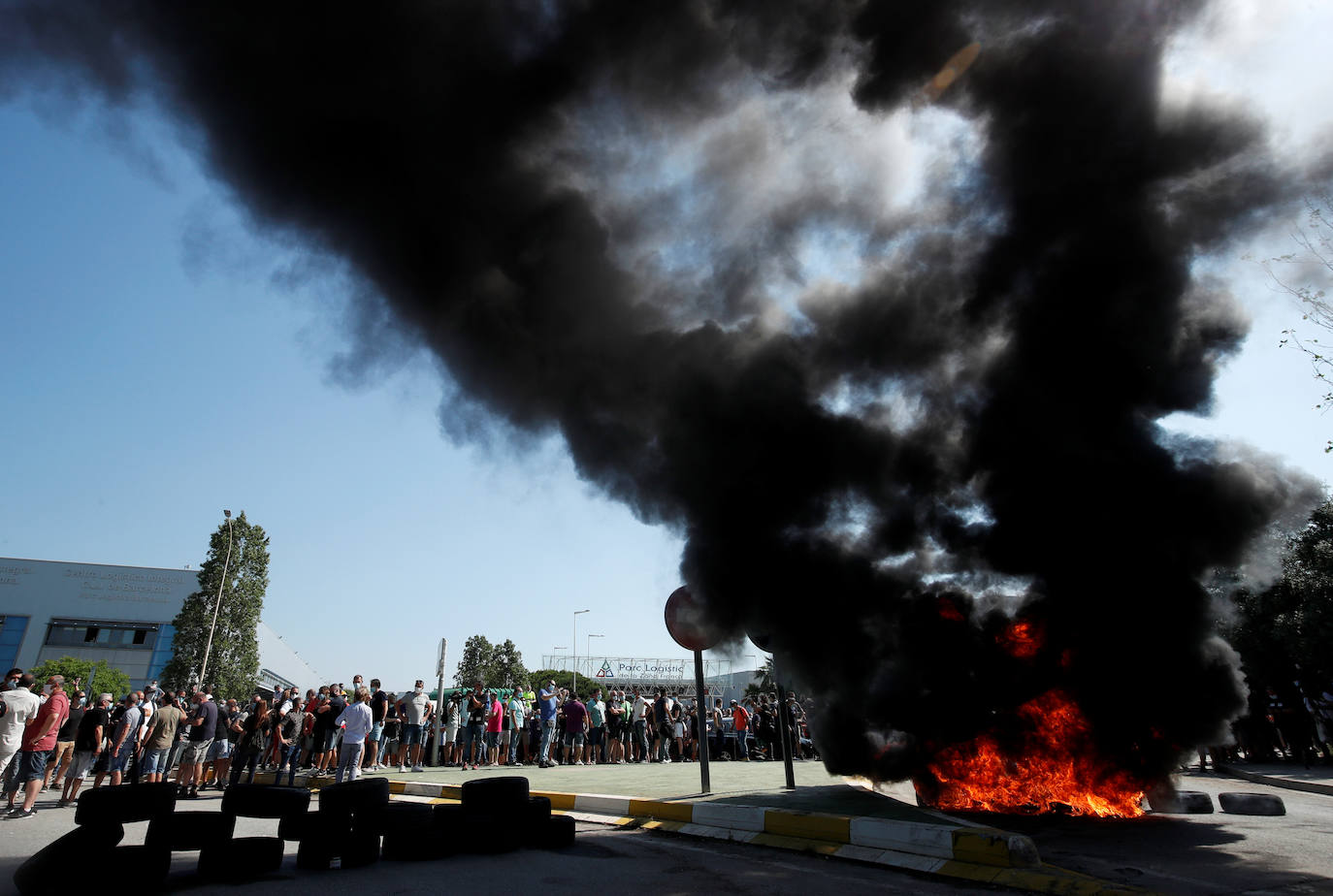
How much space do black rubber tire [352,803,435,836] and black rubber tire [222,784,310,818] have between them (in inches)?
22.2

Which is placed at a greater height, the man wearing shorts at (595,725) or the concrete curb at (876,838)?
the man wearing shorts at (595,725)

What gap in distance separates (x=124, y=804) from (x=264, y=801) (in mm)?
1113

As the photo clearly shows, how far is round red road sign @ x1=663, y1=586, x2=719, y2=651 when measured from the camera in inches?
362

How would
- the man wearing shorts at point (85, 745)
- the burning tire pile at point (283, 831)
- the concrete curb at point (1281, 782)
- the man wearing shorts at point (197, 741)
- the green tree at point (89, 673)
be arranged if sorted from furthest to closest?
the green tree at point (89, 673) < the man wearing shorts at point (197, 741) < the concrete curb at point (1281, 782) < the man wearing shorts at point (85, 745) < the burning tire pile at point (283, 831)

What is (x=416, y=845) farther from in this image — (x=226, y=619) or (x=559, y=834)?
(x=226, y=619)

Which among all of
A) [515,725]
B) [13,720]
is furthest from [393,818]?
[515,725]

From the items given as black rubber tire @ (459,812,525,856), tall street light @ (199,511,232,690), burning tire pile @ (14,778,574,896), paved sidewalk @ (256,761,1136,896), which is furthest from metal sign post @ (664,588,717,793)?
tall street light @ (199,511,232,690)

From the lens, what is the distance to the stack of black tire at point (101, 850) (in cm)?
434

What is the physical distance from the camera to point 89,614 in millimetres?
58688

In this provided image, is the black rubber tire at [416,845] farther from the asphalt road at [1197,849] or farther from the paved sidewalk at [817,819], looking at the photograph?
the asphalt road at [1197,849]

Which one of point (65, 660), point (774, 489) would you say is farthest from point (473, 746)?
point (65, 660)

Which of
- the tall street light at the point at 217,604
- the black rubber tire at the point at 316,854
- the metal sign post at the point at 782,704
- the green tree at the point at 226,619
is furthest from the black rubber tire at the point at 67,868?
the green tree at the point at 226,619

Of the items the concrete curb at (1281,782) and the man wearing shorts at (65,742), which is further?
the man wearing shorts at (65,742)

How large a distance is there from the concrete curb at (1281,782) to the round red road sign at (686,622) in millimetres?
9518
